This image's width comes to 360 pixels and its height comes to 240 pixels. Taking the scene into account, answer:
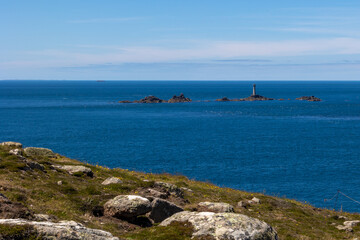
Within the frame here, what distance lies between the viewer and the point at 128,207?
20828 mm

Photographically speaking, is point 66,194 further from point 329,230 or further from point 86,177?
point 329,230

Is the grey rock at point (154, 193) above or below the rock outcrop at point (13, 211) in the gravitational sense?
below

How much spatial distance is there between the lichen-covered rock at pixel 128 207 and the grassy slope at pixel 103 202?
64 cm

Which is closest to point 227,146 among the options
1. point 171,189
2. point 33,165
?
point 171,189

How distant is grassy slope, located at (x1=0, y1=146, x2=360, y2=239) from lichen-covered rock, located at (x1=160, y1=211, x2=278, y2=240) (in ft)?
2.11

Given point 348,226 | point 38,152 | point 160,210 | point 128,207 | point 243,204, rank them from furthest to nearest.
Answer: point 38,152
point 243,204
point 348,226
point 160,210
point 128,207

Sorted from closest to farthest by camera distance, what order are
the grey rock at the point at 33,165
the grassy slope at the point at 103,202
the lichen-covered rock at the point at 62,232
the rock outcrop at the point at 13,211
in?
the lichen-covered rock at the point at 62,232 < the rock outcrop at the point at 13,211 < the grassy slope at the point at 103,202 < the grey rock at the point at 33,165

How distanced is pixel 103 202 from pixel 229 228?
9980 mm

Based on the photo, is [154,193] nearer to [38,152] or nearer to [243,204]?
[243,204]

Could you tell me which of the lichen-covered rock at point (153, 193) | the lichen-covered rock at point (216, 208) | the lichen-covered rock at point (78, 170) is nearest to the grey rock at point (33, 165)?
the lichen-covered rock at point (78, 170)

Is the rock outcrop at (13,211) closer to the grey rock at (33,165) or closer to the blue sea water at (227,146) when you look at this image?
the grey rock at (33,165)

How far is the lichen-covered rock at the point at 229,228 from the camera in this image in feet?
48.7

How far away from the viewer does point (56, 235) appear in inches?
453

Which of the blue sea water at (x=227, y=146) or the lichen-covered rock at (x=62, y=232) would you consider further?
the blue sea water at (x=227, y=146)
